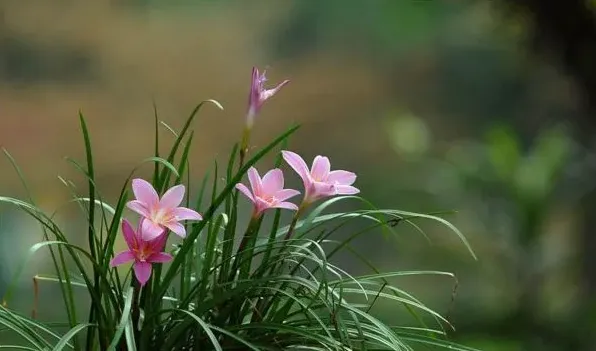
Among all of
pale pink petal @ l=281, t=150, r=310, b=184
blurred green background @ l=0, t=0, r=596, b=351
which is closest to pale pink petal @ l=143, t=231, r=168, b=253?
pale pink petal @ l=281, t=150, r=310, b=184

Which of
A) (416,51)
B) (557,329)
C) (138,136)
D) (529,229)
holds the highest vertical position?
(416,51)

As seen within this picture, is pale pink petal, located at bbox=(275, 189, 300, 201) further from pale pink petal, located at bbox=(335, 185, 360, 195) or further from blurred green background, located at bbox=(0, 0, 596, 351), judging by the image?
blurred green background, located at bbox=(0, 0, 596, 351)

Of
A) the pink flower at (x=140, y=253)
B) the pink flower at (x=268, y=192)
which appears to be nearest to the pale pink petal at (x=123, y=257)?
the pink flower at (x=140, y=253)

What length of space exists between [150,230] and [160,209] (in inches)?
0.9

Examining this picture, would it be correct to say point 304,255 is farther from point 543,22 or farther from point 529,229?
point 529,229

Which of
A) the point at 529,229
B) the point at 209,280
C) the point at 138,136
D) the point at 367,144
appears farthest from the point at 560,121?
the point at 209,280

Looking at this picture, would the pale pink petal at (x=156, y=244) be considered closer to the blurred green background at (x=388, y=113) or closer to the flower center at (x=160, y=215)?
the flower center at (x=160, y=215)

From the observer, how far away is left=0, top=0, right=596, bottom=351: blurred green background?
217cm

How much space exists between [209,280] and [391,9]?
1691mm

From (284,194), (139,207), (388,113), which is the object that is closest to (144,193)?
(139,207)

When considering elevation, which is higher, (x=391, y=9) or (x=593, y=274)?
(x=391, y=9)

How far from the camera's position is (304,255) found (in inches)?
28.6

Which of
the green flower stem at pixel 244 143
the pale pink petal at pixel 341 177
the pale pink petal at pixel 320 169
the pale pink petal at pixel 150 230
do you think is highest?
the green flower stem at pixel 244 143

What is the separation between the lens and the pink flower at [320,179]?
0.75m
